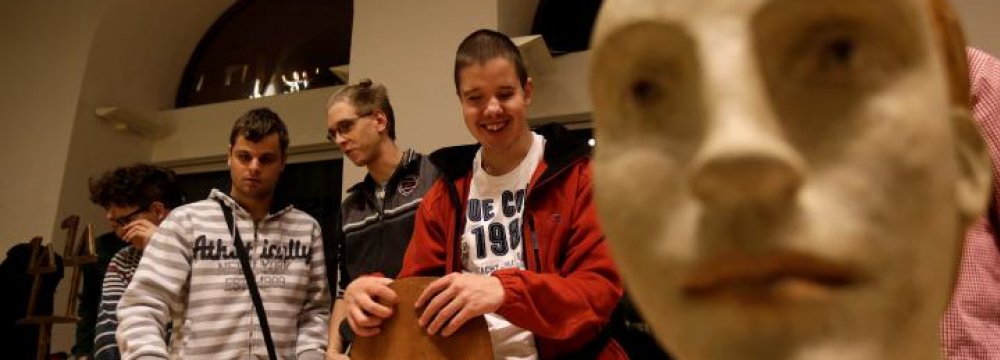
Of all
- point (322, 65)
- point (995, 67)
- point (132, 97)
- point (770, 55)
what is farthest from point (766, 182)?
point (132, 97)

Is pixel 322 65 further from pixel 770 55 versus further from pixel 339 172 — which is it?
pixel 770 55

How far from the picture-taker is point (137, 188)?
1.75 metres

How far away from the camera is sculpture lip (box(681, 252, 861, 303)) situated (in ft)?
0.91

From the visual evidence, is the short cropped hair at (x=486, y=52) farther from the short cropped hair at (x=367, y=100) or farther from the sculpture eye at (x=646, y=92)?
the sculpture eye at (x=646, y=92)

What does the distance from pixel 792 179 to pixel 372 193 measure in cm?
120

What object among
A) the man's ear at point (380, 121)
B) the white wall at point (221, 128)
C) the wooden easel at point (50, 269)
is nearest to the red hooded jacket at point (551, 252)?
the man's ear at point (380, 121)

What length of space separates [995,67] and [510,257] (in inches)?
22.5

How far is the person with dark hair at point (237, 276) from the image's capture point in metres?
1.23

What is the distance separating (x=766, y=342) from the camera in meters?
0.28

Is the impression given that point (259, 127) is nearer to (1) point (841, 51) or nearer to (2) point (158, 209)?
(2) point (158, 209)

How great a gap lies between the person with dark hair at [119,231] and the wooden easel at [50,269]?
15 centimetres

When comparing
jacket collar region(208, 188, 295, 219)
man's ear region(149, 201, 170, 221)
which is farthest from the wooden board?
man's ear region(149, 201, 170, 221)

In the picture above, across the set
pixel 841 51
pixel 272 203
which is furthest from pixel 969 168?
pixel 272 203

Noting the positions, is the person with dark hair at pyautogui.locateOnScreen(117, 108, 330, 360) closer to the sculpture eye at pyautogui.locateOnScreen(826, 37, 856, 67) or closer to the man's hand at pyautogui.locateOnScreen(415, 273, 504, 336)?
the man's hand at pyautogui.locateOnScreen(415, 273, 504, 336)
